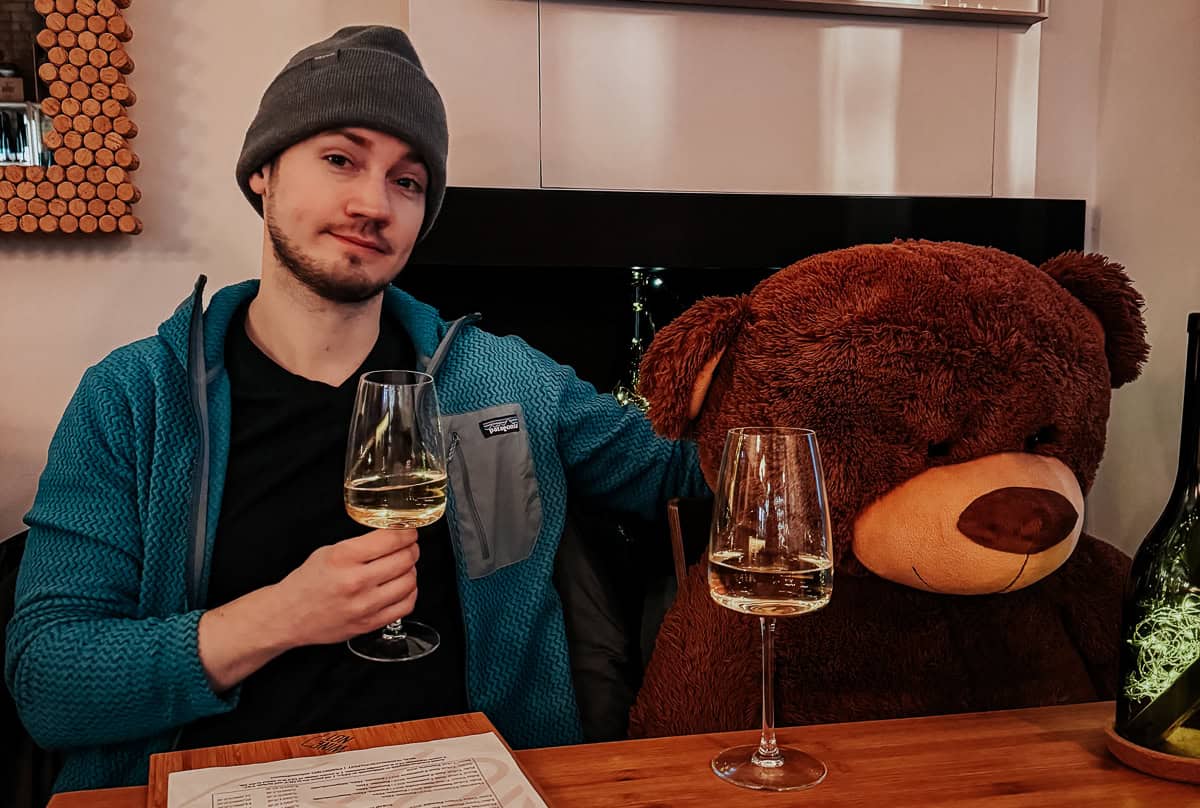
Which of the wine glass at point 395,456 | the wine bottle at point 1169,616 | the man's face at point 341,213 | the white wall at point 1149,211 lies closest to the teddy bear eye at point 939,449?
the wine bottle at point 1169,616

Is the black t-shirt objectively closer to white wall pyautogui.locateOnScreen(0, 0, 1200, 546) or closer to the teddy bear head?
the teddy bear head

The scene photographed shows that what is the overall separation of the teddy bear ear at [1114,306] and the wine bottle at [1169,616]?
0.24m

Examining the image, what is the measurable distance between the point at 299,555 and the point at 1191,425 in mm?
976

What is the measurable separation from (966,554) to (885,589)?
0.14 metres

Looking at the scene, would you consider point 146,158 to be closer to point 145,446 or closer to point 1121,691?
point 145,446

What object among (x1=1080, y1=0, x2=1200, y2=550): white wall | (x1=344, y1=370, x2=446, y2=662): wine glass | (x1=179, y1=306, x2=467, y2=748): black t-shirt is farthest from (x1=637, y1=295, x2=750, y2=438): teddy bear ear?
(x1=1080, y1=0, x2=1200, y2=550): white wall

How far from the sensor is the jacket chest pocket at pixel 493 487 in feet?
4.24

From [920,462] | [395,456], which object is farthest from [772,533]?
[395,456]

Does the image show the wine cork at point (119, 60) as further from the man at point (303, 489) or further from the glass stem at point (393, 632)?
the glass stem at point (393, 632)

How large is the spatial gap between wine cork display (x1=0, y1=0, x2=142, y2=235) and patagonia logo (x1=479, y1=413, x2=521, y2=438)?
848 mm

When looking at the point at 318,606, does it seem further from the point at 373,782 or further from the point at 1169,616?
the point at 1169,616

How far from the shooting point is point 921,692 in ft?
3.23

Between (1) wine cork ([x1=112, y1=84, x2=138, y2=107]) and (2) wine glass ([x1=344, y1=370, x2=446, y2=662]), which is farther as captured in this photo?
(1) wine cork ([x1=112, y1=84, x2=138, y2=107])

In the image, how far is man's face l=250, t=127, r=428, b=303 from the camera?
1281mm
